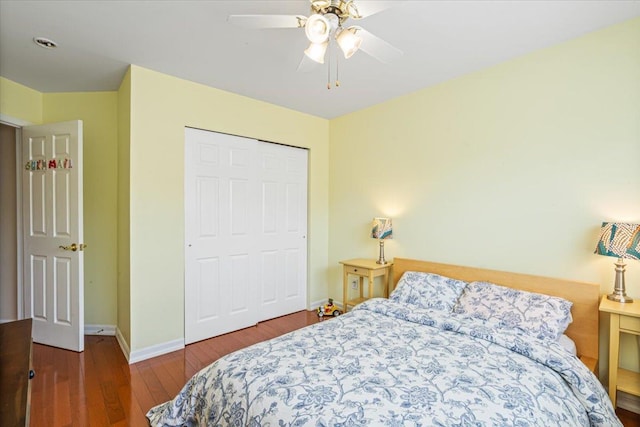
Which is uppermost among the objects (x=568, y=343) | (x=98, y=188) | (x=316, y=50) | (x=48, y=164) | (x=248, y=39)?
(x=248, y=39)

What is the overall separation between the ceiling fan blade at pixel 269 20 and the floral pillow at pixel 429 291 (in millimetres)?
2168

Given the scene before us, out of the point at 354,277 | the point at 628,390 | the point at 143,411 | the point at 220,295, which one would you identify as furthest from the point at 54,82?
the point at 628,390

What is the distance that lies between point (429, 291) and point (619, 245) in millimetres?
1248

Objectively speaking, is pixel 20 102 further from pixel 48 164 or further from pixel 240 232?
pixel 240 232

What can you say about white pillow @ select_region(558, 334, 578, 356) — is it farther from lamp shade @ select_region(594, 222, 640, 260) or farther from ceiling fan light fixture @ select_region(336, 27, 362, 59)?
ceiling fan light fixture @ select_region(336, 27, 362, 59)

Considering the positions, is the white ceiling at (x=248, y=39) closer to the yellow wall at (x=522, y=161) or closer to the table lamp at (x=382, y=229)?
the yellow wall at (x=522, y=161)

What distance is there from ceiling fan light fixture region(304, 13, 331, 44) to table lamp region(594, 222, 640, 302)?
2102mm

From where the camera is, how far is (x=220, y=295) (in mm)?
3135

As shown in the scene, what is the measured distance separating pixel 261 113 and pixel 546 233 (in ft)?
9.46

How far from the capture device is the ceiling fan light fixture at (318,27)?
1.45 meters

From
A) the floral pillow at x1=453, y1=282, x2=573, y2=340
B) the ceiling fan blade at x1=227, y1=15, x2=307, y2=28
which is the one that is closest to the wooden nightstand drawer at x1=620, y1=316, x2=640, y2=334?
the floral pillow at x1=453, y1=282, x2=573, y2=340

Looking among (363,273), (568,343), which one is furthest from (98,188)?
(568,343)

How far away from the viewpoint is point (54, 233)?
2.80 m

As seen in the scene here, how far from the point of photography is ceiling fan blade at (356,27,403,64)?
1602 millimetres
